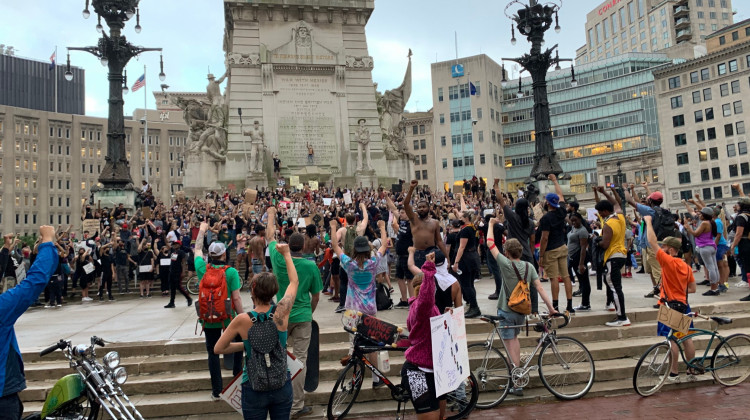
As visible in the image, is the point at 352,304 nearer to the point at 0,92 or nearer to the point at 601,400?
the point at 601,400

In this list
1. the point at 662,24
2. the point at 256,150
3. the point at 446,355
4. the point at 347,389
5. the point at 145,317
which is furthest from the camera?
the point at 662,24

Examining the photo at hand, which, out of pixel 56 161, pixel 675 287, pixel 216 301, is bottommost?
pixel 675 287

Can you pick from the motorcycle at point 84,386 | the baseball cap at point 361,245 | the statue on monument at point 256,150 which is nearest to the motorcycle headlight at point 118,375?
the motorcycle at point 84,386

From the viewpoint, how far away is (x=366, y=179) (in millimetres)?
32094

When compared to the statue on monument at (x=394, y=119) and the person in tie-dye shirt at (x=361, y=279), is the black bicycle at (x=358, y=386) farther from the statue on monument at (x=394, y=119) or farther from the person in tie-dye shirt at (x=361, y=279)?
the statue on monument at (x=394, y=119)

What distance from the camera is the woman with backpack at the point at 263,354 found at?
413 centimetres

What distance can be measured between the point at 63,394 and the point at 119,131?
71.8ft

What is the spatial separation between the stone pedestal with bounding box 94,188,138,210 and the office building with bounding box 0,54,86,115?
10238 centimetres

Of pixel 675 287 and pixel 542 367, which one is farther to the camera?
pixel 675 287

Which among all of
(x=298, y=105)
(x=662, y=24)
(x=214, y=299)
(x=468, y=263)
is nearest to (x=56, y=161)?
(x=298, y=105)

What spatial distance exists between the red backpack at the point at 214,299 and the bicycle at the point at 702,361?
17.1 feet

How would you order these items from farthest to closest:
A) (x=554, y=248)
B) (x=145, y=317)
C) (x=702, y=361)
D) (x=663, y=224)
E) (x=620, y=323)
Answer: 1. (x=145, y=317)
2. (x=663, y=224)
3. (x=554, y=248)
4. (x=620, y=323)
5. (x=702, y=361)

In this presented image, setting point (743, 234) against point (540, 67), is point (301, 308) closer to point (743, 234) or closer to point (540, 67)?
point (743, 234)

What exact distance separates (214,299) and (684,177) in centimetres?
7773
